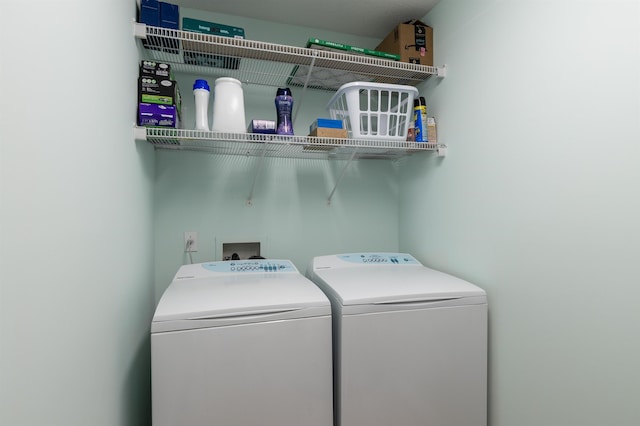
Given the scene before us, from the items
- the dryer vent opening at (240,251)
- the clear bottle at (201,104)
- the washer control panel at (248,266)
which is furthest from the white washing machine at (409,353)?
the clear bottle at (201,104)

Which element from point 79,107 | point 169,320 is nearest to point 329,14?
point 79,107

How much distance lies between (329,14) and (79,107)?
157cm

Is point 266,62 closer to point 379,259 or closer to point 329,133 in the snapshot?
point 329,133

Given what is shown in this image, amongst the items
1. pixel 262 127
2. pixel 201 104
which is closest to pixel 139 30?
pixel 201 104

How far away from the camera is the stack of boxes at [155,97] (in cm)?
137

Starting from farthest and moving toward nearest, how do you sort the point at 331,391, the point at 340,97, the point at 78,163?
the point at 340,97 → the point at 331,391 → the point at 78,163

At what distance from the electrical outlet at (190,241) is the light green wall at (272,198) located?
0.02 meters

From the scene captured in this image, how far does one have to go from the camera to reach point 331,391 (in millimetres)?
1214

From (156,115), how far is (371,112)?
1.04 m

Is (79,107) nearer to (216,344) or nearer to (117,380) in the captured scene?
(216,344)

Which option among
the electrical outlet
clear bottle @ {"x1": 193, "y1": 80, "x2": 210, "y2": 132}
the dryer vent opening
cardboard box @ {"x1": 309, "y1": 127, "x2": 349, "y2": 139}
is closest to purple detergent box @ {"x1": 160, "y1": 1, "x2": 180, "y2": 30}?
clear bottle @ {"x1": 193, "y1": 80, "x2": 210, "y2": 132}

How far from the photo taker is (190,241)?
1872 millimetres

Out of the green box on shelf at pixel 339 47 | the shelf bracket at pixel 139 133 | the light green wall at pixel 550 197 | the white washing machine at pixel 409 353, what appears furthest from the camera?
the green box on shelf at pixel 339 47

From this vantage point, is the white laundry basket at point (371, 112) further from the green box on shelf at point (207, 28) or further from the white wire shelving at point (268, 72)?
the green box on shelf at point (207, 28)
